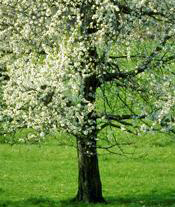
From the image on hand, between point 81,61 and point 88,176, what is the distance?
19.8ft

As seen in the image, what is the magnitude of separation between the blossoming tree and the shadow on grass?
1477mm

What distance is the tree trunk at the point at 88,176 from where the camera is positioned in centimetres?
2034

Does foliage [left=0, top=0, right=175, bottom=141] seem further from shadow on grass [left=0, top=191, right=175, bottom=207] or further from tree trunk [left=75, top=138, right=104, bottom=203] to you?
shadow on grass [left=0, top=191, right=175, bottom=207]

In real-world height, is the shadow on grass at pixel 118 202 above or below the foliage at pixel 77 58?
below

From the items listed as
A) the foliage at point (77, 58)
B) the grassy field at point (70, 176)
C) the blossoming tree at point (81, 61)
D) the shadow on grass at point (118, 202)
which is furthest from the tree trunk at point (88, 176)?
the foliage at point (77, 58)

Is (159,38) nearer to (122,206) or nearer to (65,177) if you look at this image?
(122,206)

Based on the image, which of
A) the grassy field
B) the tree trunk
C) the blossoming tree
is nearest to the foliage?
the blossoming tree

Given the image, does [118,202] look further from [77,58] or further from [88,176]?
[77,58]

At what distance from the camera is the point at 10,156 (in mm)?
34500

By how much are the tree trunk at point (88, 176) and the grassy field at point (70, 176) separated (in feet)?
1.91

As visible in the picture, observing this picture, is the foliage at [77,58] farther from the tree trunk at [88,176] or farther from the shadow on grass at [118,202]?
the shadow on grass at [118,202]

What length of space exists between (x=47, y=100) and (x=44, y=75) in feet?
3.89

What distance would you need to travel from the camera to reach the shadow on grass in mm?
21031

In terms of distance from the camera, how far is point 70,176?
95.2ft
